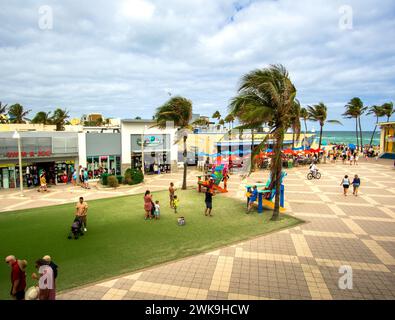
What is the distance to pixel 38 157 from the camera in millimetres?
21734

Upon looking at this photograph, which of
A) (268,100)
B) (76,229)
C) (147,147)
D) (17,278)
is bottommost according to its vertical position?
(76,229)

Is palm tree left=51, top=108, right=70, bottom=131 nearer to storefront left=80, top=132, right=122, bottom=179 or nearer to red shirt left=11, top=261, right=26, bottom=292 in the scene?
storefront left=80, top=132, right=122, bottom=179

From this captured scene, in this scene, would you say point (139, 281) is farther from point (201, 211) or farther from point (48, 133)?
point (48, 133)

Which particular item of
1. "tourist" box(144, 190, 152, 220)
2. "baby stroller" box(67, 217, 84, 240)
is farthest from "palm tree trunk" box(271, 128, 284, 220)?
"baby stroller" box(67, 217, 84, 240)

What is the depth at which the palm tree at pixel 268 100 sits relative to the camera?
1206cm

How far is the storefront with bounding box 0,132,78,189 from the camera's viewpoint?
A: 2075 cm

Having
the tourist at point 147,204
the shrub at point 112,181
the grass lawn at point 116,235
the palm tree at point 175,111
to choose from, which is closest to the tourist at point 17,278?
the grass lawn at point 116,235

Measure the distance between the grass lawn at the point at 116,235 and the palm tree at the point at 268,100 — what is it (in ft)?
12.4

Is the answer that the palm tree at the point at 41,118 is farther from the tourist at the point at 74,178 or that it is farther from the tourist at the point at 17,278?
the tourist at the point at 17,278

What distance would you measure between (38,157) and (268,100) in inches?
731

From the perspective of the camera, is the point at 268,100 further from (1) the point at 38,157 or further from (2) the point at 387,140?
(2) the point at 387,140

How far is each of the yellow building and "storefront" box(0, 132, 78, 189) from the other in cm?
4352

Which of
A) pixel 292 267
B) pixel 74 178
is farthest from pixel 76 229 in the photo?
pixel 74 178

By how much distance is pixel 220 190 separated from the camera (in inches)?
762
